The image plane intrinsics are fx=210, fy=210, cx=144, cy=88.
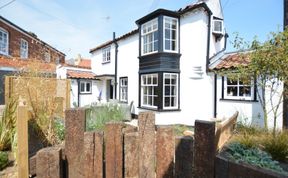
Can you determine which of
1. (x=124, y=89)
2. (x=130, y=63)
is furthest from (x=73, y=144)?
(x=124, y=89)

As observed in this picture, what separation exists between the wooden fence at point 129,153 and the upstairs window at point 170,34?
1011 centimetres

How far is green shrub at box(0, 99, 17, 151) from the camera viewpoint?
4.44m

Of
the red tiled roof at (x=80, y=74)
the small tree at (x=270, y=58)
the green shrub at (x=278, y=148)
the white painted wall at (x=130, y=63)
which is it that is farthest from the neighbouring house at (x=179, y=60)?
the red tiled roof at (x=80, y=74)

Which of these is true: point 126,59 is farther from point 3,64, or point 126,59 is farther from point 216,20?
point 3,64

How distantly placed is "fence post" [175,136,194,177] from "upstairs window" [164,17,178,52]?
10255 millimetres

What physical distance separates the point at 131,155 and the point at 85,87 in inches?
753

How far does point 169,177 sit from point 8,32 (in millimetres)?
25153

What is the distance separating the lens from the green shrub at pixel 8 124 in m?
4.44

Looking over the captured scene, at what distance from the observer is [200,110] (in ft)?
37.3

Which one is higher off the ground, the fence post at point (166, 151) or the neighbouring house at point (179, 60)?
the neighbouring house at point (179, 60)

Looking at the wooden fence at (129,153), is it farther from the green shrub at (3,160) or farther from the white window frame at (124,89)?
the white window frame at (124,89)

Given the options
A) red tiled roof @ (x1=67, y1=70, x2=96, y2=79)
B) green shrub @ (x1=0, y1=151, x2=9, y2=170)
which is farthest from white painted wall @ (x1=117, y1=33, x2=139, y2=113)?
green shrub @ (x1=0, y1=151, x2=9, y2=170)

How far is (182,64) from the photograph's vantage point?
39.4ft

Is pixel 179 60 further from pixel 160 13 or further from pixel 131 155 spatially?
pixel 131 155
